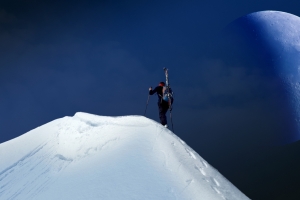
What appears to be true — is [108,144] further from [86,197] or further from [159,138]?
[86,197]

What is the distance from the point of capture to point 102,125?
7961mm

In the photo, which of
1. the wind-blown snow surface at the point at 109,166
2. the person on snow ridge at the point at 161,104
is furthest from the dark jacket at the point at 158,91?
the wind-blown snow surface at the point at 109,166

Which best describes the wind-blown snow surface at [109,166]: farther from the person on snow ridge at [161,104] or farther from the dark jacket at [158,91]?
the dark jacket at [158,91]

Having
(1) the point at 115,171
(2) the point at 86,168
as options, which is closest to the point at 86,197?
(1) the point at 115,171

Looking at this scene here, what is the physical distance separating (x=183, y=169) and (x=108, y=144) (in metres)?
2.25

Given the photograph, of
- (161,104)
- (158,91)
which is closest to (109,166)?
(161,104)

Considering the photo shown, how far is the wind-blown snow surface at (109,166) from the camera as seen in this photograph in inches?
174

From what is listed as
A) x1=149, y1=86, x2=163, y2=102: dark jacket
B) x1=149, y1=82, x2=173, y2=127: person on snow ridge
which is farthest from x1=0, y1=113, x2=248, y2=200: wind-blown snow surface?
x1=149, y1=86, x2=163, y2=102: dark jacket

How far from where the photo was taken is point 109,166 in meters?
5.20

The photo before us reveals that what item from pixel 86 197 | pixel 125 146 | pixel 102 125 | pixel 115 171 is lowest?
pixel 86 197

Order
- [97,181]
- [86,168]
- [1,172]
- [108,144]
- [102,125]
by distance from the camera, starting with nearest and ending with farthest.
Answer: [97,181]
[86,168]
[108,144]
[1,172]
[102,125]

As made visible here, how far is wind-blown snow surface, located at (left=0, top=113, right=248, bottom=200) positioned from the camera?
4.41 meters

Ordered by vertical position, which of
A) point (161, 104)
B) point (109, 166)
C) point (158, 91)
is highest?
point (158, 91)

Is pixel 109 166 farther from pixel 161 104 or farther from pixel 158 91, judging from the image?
pixel 158 91
